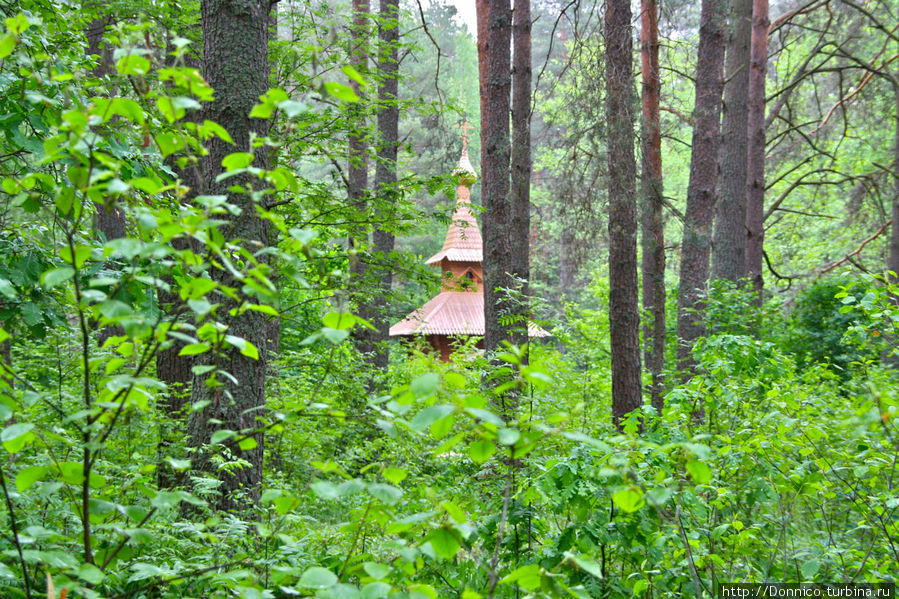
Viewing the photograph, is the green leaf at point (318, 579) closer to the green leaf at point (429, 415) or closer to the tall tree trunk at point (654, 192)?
the green leaf at point (429, 415)

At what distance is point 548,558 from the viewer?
2.82 meters

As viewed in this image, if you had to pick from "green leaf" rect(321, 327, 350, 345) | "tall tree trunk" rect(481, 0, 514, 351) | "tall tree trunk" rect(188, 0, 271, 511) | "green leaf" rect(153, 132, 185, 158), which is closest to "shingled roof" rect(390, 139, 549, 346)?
"tall tree trunk" rect(481, 0, 514, 351)

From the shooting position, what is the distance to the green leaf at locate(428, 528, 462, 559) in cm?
163

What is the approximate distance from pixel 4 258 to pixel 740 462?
13.4 ft

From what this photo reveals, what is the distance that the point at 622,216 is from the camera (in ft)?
23.4

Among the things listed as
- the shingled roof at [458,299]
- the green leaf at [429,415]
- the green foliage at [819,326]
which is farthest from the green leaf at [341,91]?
the shingled roof at [458,299]

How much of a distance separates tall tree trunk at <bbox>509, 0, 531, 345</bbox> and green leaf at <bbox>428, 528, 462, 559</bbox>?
7.31m

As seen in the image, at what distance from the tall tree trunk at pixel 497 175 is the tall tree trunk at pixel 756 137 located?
8357 millimetres

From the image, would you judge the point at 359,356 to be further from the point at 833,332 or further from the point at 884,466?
the point at 833,332

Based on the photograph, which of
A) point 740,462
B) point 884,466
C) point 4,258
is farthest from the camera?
point 740,462

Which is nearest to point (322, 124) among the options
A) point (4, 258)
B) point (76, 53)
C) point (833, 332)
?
point (76, 53)

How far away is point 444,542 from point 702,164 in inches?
442

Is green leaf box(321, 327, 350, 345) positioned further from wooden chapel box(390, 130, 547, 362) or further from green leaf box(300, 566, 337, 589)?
wooden chapel box(390, 130, 547, 362)

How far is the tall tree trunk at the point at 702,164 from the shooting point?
10.7 m
